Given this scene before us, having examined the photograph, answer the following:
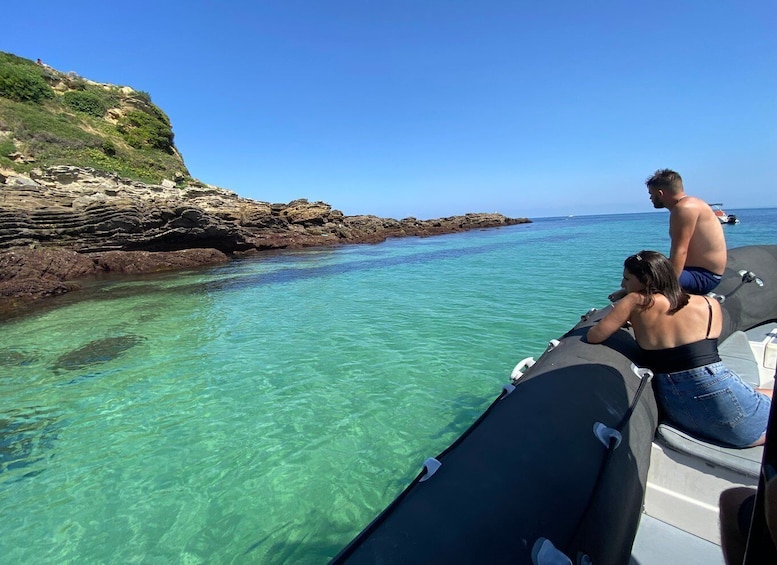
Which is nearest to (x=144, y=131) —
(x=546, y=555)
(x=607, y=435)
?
(x=607, y=435)

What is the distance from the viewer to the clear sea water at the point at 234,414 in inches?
124

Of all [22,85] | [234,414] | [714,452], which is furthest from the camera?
[22,85]

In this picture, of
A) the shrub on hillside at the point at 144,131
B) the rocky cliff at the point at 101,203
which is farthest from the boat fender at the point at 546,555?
the shrub on hillside at the point at 144,131

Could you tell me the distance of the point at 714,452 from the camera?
2182 mm

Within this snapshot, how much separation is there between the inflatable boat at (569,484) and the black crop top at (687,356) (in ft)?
0.57

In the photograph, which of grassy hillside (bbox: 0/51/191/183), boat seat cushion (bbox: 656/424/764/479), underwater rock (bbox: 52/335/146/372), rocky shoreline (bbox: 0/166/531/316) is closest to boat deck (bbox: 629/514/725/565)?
boat seat cushion (bbox: 656/424/764/479)

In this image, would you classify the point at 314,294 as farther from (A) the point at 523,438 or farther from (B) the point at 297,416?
(A) the point at 523,438

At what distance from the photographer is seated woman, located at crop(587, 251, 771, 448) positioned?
225 centimetres

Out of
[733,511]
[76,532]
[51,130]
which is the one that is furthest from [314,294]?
[51,130]

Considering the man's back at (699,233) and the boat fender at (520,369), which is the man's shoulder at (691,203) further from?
the boat fender at (520,369)

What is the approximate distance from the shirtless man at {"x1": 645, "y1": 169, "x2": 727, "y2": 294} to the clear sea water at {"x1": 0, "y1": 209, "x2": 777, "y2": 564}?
8.58ft

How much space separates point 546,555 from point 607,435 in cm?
90

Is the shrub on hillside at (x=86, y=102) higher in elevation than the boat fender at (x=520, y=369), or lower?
higher

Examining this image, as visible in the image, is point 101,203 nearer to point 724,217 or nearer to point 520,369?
point 520,369
